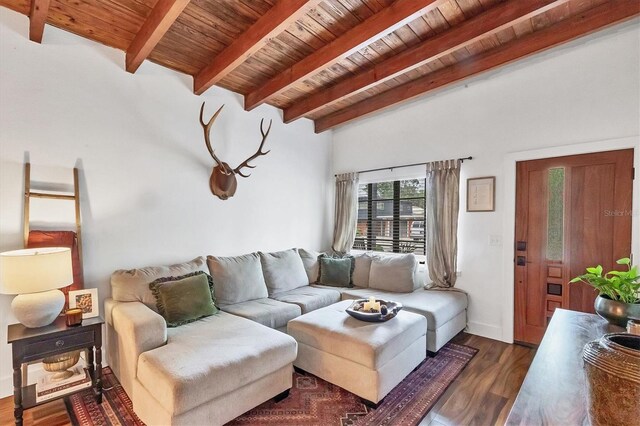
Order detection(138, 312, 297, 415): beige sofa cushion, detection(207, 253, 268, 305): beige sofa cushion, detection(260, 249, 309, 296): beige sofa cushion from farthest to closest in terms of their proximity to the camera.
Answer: detection(260, 249, 309, 296): beige sofa cushion, detection(207, 253, 268, 305): beige sofa cushion, detection(138, 312, 297, 415): beige sofa cushion

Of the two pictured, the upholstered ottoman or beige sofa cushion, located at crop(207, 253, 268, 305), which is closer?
the upholstered ottoman

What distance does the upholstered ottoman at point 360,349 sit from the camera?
84.7 inches

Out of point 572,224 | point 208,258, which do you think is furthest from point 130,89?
point 572,224

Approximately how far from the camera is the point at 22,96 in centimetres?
235

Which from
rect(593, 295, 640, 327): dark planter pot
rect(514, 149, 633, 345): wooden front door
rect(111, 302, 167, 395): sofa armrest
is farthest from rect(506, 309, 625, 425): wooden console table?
rect(111, 302, 167, 395): sofa armrest

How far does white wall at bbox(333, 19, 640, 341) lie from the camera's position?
2762 mm

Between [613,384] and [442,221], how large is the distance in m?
3.18

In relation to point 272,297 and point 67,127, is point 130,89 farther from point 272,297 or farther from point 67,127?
point 272,297

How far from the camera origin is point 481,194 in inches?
138

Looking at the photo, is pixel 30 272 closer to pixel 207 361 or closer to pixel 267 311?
pixel 207 361

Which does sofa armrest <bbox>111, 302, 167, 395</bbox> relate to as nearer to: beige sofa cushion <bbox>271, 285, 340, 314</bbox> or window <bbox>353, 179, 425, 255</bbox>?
beige sofa cushion <bbox>271, 285, 340, 314</bbox>

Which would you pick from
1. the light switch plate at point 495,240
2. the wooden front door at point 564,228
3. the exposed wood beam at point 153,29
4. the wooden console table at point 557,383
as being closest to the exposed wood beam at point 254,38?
the exposed wood beam at point 153,29

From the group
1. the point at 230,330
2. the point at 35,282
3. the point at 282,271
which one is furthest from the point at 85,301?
the point at 282,271

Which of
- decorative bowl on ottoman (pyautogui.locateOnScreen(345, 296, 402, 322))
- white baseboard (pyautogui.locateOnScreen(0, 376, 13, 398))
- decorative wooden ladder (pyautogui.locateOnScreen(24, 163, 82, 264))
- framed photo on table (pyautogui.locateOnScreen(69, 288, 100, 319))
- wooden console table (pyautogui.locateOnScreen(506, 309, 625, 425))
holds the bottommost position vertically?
→ white baseboard (pyautogui.locateOnScreen(0, 376, 13, 398))
